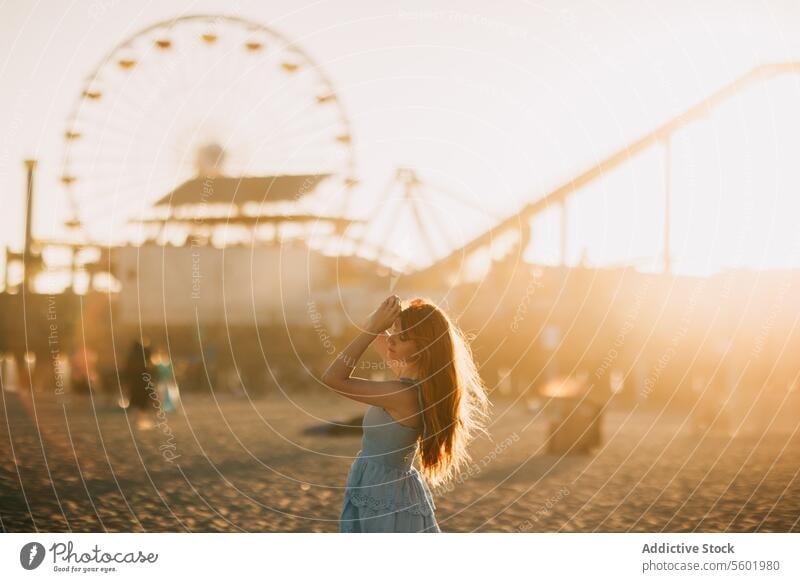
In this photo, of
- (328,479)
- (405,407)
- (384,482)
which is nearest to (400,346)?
(405,407)

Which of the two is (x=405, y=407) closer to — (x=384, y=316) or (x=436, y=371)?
(x=436, y=371)

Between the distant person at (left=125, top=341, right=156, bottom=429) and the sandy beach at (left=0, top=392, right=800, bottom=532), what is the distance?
1038 mm

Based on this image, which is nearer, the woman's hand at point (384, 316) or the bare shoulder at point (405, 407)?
the bare shoulder at point (405, 407)

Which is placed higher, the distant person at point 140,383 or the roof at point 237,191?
the roof at point 237,191

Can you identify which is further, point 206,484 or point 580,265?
point 580,265

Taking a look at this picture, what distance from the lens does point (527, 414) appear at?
2419 cm

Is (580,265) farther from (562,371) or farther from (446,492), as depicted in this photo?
(446,492)

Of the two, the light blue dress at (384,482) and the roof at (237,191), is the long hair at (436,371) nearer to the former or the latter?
the light blue dress at (384,482)

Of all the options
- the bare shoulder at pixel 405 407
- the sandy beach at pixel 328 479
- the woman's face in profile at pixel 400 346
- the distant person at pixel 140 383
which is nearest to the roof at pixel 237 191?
the distant person at pixel 140 383

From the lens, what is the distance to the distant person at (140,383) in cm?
2141

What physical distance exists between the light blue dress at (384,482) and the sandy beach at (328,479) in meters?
3.85

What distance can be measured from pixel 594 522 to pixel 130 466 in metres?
6.29

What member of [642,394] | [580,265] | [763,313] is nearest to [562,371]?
[580,265]
